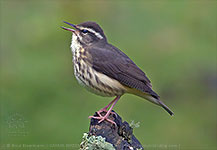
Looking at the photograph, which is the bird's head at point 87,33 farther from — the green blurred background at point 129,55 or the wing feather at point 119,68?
the green blurred background at point 129,55

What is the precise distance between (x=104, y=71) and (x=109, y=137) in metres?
1.47

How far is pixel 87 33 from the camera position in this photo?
332 inches

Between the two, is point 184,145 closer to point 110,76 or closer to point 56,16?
point 110,76

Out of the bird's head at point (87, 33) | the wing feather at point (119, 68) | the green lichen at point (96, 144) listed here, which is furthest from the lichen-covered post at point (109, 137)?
the bird's head at point (87, 33)

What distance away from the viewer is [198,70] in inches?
548

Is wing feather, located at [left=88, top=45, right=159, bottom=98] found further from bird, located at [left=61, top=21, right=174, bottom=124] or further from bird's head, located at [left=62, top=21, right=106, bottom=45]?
bird's head, located at [left=62, top=21, right=106, bottom=45]

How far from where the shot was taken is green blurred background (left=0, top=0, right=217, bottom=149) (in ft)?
37.0

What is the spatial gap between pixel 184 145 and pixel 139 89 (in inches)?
148

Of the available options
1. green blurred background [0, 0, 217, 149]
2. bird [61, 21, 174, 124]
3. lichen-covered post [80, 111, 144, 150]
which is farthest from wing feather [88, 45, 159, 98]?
green blurred background [0, 0, 217, 149]

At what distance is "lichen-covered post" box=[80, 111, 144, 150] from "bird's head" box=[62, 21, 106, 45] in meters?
1.45

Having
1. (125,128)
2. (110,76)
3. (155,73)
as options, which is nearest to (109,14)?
(155,73)

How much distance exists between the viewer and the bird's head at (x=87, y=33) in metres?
8.42

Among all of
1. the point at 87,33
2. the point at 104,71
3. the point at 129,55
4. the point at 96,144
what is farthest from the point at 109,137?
the point at 129,55

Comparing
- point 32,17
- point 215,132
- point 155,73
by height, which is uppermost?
point 32,17
